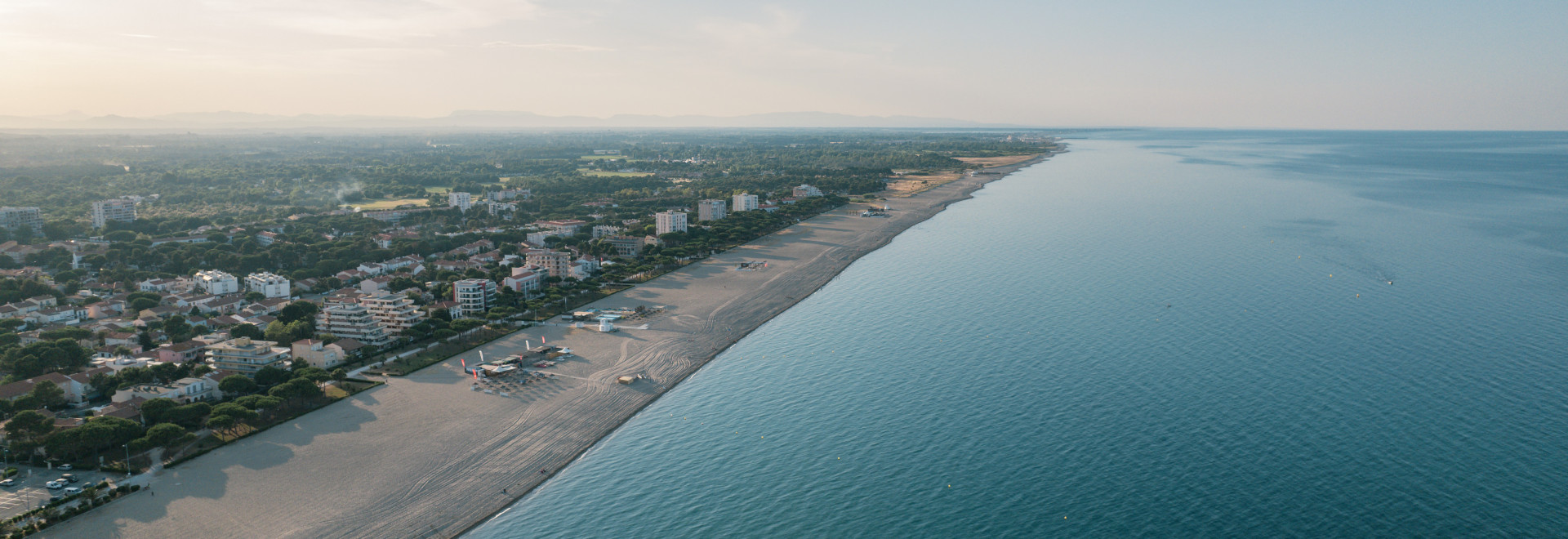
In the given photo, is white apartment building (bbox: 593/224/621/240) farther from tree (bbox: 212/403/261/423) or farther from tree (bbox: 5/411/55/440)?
tree (bbox: 5/411/55/440)

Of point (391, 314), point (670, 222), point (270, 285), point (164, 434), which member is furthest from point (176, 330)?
point (670, 222)

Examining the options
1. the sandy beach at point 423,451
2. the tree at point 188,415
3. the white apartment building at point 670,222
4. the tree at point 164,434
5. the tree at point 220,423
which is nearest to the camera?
the sandy beach at point 423,451

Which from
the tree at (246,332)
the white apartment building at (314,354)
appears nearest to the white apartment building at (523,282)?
the tree at (246,332)

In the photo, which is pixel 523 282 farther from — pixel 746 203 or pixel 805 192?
pixel 805 192

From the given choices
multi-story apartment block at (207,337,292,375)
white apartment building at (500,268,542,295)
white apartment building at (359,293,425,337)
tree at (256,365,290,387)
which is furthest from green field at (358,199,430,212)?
tree at (256,365,290,387)

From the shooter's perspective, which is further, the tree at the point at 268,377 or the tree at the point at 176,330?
the tree at the point at 176,330

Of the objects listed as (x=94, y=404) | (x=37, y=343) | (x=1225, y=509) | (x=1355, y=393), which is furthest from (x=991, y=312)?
(x=37, y=343)

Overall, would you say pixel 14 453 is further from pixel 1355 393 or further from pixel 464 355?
pixel 1355 393

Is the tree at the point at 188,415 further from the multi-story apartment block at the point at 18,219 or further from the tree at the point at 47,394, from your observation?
the multi-story apartment block at the point at 18,219
